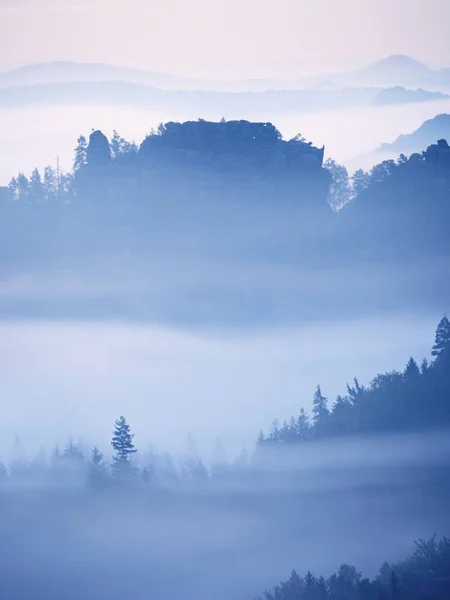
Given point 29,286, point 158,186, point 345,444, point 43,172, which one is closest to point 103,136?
point 158,186

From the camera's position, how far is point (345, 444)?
7519cm

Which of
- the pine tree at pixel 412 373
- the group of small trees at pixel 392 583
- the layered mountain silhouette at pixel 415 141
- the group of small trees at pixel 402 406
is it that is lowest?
the group of small trees at pixel 392 583

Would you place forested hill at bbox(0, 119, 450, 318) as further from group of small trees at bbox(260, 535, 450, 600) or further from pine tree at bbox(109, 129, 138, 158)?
group of small trees at bbox(260, 535, 450, 600)

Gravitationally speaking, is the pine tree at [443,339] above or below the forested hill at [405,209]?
below

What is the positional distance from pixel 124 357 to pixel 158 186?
163ft

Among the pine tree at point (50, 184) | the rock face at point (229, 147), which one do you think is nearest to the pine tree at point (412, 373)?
the rock face at point (229, 147)

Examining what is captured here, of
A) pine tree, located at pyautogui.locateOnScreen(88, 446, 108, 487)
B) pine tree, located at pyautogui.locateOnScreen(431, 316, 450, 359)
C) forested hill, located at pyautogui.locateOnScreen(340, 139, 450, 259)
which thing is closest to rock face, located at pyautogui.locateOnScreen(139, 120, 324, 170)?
forested hill, located at pyautogui.locateOnScreen(340, 139, 450, 259)

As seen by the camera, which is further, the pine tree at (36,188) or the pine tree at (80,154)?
the pine tree at (36,188)

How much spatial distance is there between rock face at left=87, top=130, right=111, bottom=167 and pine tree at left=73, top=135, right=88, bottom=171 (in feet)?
4.60

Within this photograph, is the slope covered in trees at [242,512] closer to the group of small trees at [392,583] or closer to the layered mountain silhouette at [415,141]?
the group of small trees at [392,583]

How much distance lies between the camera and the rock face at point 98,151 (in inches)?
5246

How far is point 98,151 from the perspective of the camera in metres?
133

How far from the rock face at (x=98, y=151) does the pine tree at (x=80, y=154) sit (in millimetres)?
1402

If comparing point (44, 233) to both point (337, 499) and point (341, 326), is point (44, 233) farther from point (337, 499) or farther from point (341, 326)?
point (337, 499)
